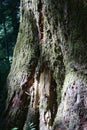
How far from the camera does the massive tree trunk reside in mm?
3523

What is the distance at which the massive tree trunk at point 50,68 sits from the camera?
11.6 feet

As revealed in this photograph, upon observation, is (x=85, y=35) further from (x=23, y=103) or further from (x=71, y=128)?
(x=23, y=103)

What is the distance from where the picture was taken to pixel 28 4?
4.59m

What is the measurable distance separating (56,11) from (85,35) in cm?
49

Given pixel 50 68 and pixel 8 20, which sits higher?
pixel 8 20

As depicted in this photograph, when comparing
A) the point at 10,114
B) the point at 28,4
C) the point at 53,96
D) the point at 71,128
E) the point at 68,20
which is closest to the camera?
the point at 71,128

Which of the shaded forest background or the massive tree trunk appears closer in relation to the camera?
the massive tree trunk

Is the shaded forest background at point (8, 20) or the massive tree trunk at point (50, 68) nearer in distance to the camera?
the massive tree trunk at point (50, 68)

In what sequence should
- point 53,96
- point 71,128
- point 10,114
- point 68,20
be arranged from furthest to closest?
1. point 10,114
2. point 53,96
3. point 68,20
4. point 71,128

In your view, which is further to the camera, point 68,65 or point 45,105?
point 45,105

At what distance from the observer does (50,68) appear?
425 cm

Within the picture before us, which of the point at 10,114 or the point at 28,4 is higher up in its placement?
the point at 28,4

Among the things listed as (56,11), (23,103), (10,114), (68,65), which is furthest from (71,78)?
(10,114)

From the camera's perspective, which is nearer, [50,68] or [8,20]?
[50,68]
